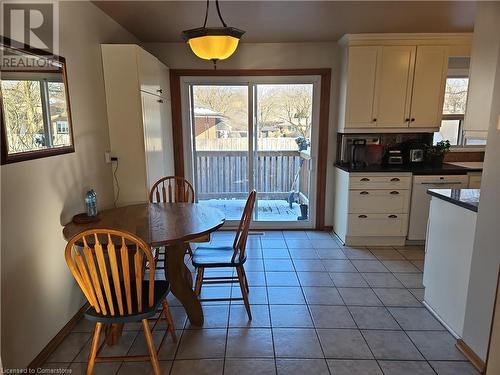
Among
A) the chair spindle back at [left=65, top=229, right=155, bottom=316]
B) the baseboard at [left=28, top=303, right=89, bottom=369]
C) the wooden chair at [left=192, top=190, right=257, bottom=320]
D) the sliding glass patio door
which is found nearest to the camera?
the chair spindle back at [left=65, top=229, right=155, bottom=316]

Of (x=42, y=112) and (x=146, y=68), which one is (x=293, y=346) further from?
(x=146, y=68)

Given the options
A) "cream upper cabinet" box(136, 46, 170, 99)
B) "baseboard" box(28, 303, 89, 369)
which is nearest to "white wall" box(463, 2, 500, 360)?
"cream upper cabinet" box(136, 46, 170, 99)

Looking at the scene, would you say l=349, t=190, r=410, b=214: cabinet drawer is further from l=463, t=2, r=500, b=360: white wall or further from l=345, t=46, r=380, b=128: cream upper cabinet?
l=463, t=2, r=500, b=360: white wall

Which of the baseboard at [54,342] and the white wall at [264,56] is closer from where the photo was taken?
the baseboard at [54,342]

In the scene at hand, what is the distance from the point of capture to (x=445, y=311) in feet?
7.34

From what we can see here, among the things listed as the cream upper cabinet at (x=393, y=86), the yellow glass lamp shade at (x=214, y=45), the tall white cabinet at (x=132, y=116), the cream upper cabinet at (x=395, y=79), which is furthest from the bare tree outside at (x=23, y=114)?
the cream upper cabinet at (x=393, y=86)

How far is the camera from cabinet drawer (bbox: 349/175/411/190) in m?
3.56

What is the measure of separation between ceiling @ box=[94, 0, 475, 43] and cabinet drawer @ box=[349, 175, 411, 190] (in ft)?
5.21

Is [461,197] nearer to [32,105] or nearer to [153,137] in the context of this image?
[153,137]

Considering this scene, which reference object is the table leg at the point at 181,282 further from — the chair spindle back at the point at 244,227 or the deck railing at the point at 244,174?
the deck railing at the point at 244,174

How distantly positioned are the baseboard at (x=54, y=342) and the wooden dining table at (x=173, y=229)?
0.69m

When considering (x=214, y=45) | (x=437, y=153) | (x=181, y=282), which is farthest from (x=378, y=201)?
(x=214, y=45)

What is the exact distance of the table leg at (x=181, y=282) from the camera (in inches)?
82.7

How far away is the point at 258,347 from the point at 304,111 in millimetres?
3001
